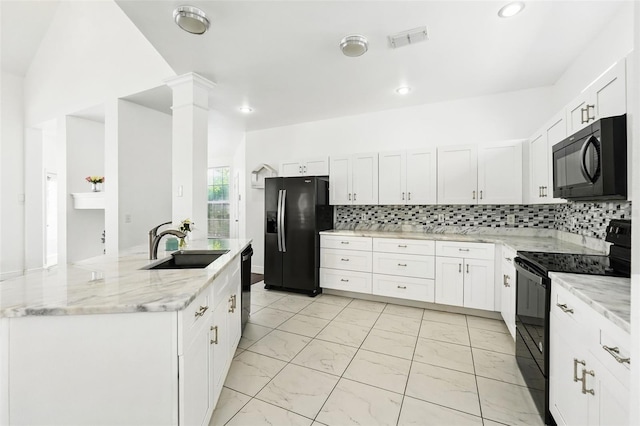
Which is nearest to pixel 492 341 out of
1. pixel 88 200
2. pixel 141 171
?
pixel 141 171

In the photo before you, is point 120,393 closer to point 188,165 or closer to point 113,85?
point 188,165

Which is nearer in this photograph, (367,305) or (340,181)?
(367,305)

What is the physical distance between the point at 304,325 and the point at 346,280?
104 cm

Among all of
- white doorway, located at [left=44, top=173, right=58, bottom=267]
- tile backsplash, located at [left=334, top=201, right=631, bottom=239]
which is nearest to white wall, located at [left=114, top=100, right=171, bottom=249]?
tile backsplash, located at [left=334, top=201, right=631, bottom=239]

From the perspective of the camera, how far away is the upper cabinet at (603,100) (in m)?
1.53

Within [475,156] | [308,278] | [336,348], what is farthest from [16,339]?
[475,156]

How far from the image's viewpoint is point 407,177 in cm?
372

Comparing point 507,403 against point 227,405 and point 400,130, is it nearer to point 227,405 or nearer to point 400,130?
point 227,405

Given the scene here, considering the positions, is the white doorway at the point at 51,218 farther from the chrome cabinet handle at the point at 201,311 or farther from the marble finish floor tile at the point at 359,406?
the marble finish floor tile at the point at 359,406

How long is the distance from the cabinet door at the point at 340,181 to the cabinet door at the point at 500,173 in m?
1.67

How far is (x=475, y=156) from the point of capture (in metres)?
3.38

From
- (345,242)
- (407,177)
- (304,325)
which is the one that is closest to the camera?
(304,325)

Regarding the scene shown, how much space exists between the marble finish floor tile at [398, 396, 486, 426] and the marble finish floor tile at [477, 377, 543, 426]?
0.14 metres

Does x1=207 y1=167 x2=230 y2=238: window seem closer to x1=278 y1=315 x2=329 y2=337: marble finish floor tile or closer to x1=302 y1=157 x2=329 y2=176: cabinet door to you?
x1=302 y1=157 x2=329 y2=176: cabinet door
